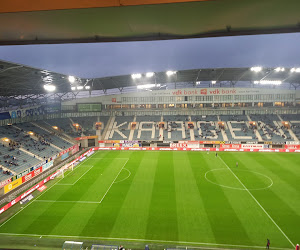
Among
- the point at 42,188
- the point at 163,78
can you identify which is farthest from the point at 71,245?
the point at 163,78

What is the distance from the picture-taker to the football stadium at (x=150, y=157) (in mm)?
16188

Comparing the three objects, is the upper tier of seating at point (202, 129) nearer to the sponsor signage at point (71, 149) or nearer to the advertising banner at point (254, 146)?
the advertising banner at point (254, 146)

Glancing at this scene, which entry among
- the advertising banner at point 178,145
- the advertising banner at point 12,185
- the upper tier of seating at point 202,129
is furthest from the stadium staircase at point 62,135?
the advertising banner at point 178,145

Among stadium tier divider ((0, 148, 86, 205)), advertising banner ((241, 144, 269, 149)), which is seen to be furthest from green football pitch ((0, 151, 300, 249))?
advertising banner ((241, 144, 269, 149))

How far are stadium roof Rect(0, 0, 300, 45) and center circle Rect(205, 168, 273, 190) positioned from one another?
25581mm

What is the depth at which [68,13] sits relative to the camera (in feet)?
9.91

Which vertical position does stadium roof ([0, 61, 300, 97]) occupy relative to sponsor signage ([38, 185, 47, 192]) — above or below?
above

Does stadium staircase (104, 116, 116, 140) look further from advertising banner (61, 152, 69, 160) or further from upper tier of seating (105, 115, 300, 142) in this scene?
advertising banner (61, 152, 69, 160)

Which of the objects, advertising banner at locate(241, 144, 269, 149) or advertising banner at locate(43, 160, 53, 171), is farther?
advertising banner at locate(241, 144, 269, 149)

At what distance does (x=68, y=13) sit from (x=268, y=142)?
172 feet

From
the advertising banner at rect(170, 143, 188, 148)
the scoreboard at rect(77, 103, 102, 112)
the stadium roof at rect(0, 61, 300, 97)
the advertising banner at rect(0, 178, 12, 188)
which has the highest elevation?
the stadium roof at rect(0, 61, 300, 97)

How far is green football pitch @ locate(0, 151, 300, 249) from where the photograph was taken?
17.2 meters

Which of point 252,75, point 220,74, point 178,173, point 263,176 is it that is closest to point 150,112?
point 220,74

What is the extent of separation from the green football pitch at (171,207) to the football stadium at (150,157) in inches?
4.9
